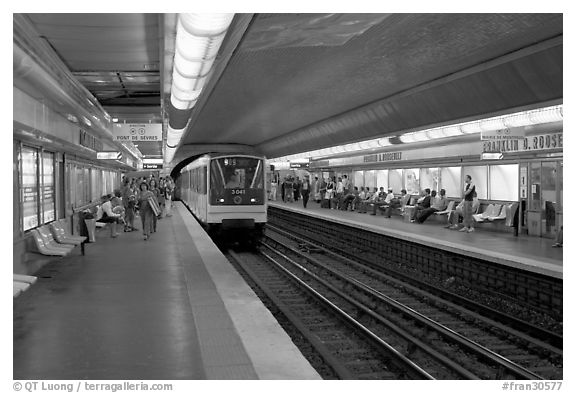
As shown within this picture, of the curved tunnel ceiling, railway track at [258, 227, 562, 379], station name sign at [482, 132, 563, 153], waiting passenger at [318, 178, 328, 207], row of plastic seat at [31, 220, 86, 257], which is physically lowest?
railway track at [258, 227, 562, 379]

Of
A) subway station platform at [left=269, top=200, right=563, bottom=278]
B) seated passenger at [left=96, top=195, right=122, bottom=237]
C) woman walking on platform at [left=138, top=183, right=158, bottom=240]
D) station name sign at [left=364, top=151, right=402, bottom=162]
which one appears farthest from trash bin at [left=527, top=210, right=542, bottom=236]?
seated passenger at [left=96, top=195, right=122, bottom=237]

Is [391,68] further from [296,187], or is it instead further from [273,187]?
[273,187]

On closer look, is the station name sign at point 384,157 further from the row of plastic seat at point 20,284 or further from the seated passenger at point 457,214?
the row of plastic seat at point 20,284

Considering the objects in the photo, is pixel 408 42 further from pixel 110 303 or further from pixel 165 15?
pixel 110 303

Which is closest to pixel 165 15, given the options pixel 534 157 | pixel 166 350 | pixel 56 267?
pixel 166 350

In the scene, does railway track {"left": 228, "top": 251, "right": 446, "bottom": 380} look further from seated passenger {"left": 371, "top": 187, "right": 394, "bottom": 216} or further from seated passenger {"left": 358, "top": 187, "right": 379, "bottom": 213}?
seated passenger {"left": 358, "top": 187, "right": 379, "bottom": 213}

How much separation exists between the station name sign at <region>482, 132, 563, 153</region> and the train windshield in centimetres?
591

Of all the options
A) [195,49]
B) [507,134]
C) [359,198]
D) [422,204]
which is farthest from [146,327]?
[359,198]

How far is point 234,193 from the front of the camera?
1552 cm

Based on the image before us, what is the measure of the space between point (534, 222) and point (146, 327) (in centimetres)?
1032

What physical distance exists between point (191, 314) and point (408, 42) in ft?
16.1

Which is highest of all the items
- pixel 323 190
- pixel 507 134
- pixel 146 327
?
pixel 507 134

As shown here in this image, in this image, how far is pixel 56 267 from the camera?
967cm

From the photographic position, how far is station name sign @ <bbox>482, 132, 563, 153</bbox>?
11805 mm
